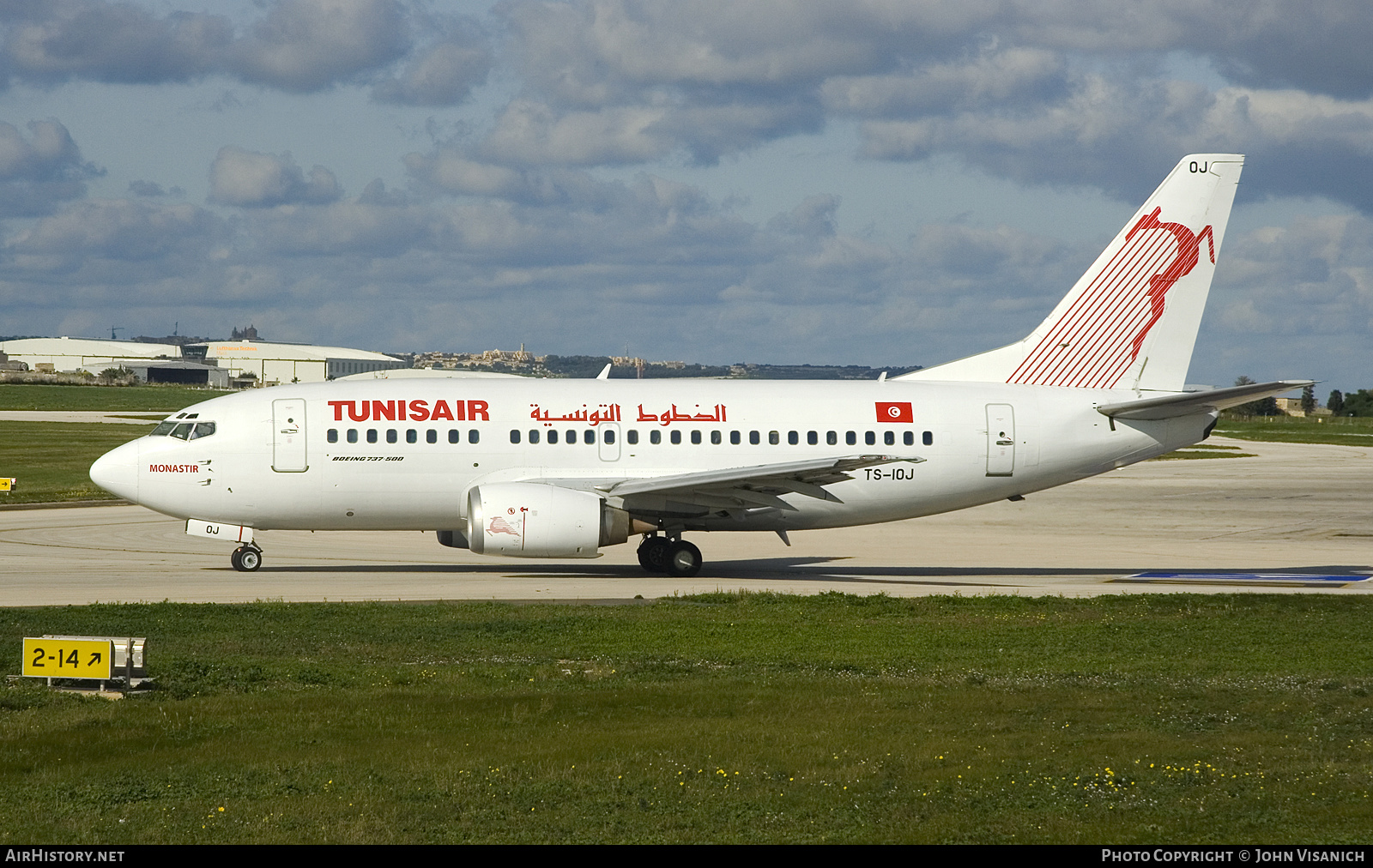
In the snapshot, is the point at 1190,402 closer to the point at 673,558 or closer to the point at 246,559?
the point at 673,558

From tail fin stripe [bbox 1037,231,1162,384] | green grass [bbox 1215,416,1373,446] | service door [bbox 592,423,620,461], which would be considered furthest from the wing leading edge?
green grass [bbox 1215,416,1373,446]

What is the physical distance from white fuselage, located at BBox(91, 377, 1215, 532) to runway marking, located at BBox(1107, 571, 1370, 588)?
9.29 feet

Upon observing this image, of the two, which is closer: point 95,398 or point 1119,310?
point 1119,310

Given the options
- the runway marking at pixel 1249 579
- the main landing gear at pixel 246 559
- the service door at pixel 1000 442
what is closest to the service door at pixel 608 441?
the main landing gear at pixel 246 559

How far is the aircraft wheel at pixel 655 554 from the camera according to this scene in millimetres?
31008

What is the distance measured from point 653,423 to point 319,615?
10.3 meters

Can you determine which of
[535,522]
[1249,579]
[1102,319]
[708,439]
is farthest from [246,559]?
[1249,579]

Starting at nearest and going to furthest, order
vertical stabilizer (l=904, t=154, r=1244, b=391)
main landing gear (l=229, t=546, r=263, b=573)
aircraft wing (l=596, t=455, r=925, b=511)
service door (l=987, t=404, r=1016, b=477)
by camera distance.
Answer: aircraft wing (l=596, t=455, r=925, b=511) < main landing gear (l=229, t=546, r=263, b=573) < service door (l=987, t=404, r=1016, b=477) < vertical stabilizer (l=904, t=154, r=1244, b=391)

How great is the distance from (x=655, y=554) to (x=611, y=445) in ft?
8.99

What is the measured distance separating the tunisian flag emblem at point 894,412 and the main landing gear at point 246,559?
46.4 feet

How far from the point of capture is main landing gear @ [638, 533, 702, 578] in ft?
101

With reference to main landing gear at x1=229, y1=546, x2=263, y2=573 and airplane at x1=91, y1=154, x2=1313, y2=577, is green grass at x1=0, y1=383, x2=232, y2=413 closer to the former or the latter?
main landing gear at x1=229, y1=546, x2=263, y2=573

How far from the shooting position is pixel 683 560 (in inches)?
1217
